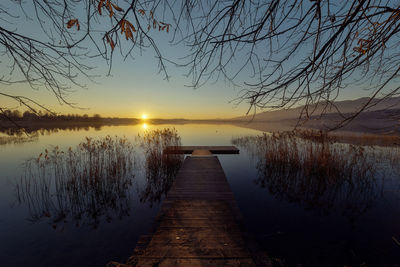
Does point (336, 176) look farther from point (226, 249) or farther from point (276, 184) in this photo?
point (226, 249)

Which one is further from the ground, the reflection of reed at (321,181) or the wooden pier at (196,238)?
the wooden pier at (196,238)

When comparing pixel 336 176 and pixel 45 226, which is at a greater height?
pixel 336 176

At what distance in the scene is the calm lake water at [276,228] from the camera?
11.0 ft

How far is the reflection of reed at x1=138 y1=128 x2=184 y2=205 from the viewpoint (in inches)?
244

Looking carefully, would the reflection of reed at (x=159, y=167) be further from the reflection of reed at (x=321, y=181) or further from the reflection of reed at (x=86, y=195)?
the reflection of reed at (x=321, y=181)

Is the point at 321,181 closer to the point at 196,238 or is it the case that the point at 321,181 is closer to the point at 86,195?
the point at 196,238

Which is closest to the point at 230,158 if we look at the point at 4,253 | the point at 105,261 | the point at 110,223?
the point at 110,223

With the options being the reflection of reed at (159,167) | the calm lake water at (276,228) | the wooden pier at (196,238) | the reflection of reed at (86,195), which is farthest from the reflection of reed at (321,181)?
the reflection of reed at (86,195)

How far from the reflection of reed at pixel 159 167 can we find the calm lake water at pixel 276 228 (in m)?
0.37

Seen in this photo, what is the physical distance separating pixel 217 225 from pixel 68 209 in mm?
5004

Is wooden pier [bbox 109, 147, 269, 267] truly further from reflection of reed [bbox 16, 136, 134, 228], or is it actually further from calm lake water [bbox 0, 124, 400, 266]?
reflection of reed [bbox 16, 136, 134, 228]

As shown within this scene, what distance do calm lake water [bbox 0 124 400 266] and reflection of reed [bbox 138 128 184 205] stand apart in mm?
373

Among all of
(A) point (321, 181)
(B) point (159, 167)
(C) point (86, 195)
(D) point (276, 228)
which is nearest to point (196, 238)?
(D) point (276, 228)

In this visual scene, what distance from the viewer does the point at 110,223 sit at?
4.41 m
